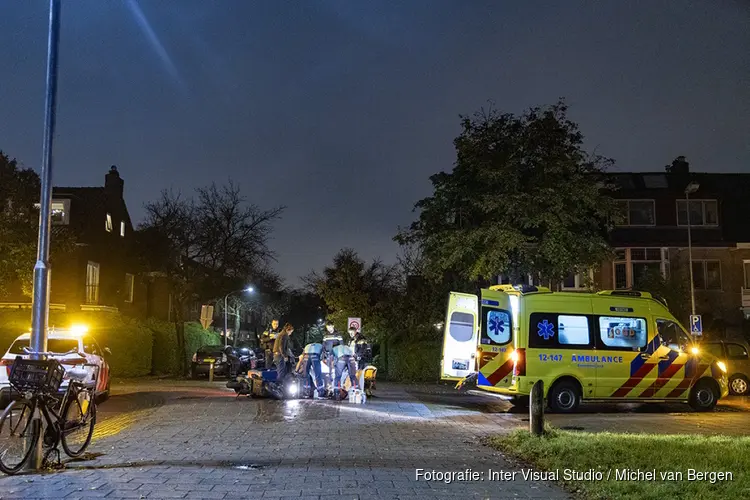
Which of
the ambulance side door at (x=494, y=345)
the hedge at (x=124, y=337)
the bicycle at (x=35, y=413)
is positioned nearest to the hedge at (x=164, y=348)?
the hedge at (x=124, y=337)

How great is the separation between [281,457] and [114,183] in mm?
37231

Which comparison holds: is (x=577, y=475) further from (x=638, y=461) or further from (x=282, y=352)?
(x=282, y=352)

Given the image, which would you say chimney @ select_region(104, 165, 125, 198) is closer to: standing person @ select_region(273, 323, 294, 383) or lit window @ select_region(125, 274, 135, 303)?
lit window @ select_region(125, 274, 135, 303)

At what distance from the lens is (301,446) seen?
10.0m

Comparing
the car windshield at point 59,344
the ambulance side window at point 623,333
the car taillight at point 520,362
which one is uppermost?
the ambulance side window at point 623,333

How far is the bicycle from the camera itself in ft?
25.6

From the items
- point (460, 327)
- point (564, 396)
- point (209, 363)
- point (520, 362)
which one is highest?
point (460, 327)

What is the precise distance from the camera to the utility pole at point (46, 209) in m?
8.55

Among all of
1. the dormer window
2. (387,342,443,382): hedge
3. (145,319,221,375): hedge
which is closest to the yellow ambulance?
(387,342,443,382): hedge

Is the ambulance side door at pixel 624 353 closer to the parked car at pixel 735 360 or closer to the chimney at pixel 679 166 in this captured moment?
the parked car at pixel 735 360

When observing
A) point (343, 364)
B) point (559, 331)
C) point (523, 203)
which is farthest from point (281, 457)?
point (523, 203)

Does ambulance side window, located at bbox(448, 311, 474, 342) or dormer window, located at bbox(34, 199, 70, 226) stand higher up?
dormer window, located at bbox(34, 199, 70, 226)

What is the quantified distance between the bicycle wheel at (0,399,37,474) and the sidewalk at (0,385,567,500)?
30cm

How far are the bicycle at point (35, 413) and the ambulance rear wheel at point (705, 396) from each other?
1372 cm
